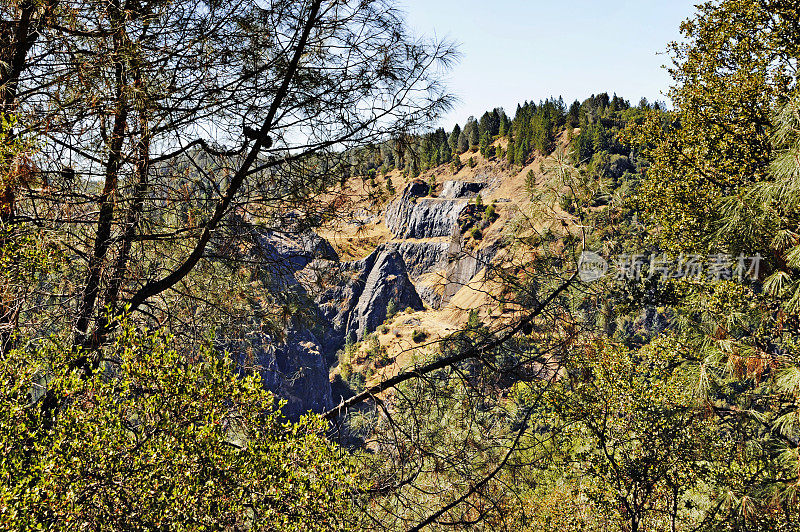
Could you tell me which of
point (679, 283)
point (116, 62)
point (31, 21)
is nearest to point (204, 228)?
point (116, 62)

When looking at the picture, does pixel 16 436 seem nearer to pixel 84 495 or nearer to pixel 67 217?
pixel 84 495

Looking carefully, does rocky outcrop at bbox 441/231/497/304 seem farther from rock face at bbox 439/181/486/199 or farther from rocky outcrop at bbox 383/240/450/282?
rock face at bbox 439/181/486/199

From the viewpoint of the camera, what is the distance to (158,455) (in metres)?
2.19

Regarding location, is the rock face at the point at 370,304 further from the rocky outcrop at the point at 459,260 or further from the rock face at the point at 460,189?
the rocky outcrop at the point at 459,260

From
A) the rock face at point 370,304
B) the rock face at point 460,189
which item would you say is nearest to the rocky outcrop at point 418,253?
the rock face at point 370,304

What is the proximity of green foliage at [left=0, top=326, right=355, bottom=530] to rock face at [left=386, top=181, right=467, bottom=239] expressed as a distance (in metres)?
73.8

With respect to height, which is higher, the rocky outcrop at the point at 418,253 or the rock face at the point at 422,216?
the rock face at the point at 422,216

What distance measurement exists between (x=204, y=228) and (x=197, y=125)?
922 millimetres

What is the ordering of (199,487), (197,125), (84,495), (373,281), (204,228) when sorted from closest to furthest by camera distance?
(84,495), (199,487), (204,228), (197,125), (373,281)

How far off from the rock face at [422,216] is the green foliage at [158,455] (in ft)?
242

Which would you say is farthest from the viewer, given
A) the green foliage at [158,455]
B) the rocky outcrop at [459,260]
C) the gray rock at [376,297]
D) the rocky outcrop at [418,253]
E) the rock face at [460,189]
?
the rock face at [460,189]

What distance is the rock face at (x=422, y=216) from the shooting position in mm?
77438

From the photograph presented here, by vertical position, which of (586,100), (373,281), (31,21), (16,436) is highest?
(586,100)

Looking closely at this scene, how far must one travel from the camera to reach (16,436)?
217 cm
